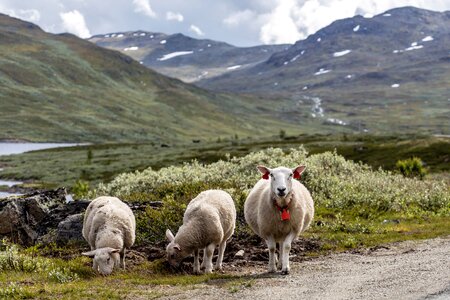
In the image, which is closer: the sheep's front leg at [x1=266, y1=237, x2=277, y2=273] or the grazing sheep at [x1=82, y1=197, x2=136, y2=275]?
the grazing sheep at [x1=82, y1=197, x2=136, y2=275]

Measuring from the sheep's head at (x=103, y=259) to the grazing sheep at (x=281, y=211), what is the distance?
4.70 meters

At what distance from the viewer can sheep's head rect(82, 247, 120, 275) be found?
16.4 m

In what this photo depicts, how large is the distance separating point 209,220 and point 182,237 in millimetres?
1009

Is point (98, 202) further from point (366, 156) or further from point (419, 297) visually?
point (366, 156)

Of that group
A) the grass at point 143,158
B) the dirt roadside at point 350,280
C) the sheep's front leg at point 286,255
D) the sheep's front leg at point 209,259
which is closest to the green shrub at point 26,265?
the sheep's front leg at point 209,259

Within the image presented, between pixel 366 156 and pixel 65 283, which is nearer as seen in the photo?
pixel 65 283

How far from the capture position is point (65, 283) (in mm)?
15445

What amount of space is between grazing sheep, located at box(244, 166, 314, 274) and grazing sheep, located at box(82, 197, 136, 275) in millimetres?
4490

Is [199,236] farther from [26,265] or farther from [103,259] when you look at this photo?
[26,265]

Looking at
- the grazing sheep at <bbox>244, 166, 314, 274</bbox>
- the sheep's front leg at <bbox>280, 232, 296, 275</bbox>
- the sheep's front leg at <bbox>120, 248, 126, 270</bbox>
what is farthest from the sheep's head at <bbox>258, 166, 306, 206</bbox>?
the sheep's front leg at <bbox>120, 248, 126, 270</bbox>

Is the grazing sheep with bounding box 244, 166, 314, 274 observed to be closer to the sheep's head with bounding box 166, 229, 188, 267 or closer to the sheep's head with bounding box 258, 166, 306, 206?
the sheep's head with bounding box 258, 166, 306, 206

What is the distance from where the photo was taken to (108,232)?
17688 millimetres

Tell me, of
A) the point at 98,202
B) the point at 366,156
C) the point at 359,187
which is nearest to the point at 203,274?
the point at 98,202

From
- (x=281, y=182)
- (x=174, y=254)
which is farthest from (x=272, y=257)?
(x=174, y=254)
